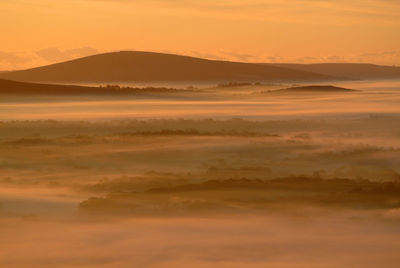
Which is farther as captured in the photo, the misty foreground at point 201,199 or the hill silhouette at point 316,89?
the hill silhouette at point 316,89

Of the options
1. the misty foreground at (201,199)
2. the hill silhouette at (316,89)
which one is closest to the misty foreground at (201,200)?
the misty foreground at (201,199)

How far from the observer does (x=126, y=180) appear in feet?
46.2

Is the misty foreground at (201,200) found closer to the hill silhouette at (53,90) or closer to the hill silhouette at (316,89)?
the hill silhouette at (53,90)

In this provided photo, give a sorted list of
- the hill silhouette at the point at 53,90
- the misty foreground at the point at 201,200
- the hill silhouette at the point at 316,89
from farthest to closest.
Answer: the hill silhouette at the point at 316,89 < the hill silhouette at the point at 53,90 < the misty foreground at the point at 201,200

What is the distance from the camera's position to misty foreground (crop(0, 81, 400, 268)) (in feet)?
27.8

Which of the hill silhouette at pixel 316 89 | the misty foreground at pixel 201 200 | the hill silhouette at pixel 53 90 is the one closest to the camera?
the misty foreground at pixel 201 200

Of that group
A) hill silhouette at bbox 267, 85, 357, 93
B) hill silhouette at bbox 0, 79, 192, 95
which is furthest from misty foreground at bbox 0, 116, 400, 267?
hill silhouette at bbox 267, 85, 357, 93

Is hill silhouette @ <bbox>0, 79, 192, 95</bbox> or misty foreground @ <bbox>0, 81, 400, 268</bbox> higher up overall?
hill silhouette @ <bbox>0, 79, 192, 95</bbox>

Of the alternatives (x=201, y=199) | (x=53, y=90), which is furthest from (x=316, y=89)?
(x=201, y=199)

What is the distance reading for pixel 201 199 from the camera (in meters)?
11.9

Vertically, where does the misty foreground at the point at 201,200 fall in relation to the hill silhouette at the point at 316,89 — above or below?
below

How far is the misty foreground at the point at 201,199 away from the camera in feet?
27.8

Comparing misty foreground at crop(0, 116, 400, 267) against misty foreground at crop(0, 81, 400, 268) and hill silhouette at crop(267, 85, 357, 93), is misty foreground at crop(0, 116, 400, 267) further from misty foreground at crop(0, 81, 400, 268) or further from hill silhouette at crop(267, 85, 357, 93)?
hill silhouette at crop(267, 85, 357, 93)

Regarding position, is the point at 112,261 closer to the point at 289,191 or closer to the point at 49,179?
the point at 289,191
